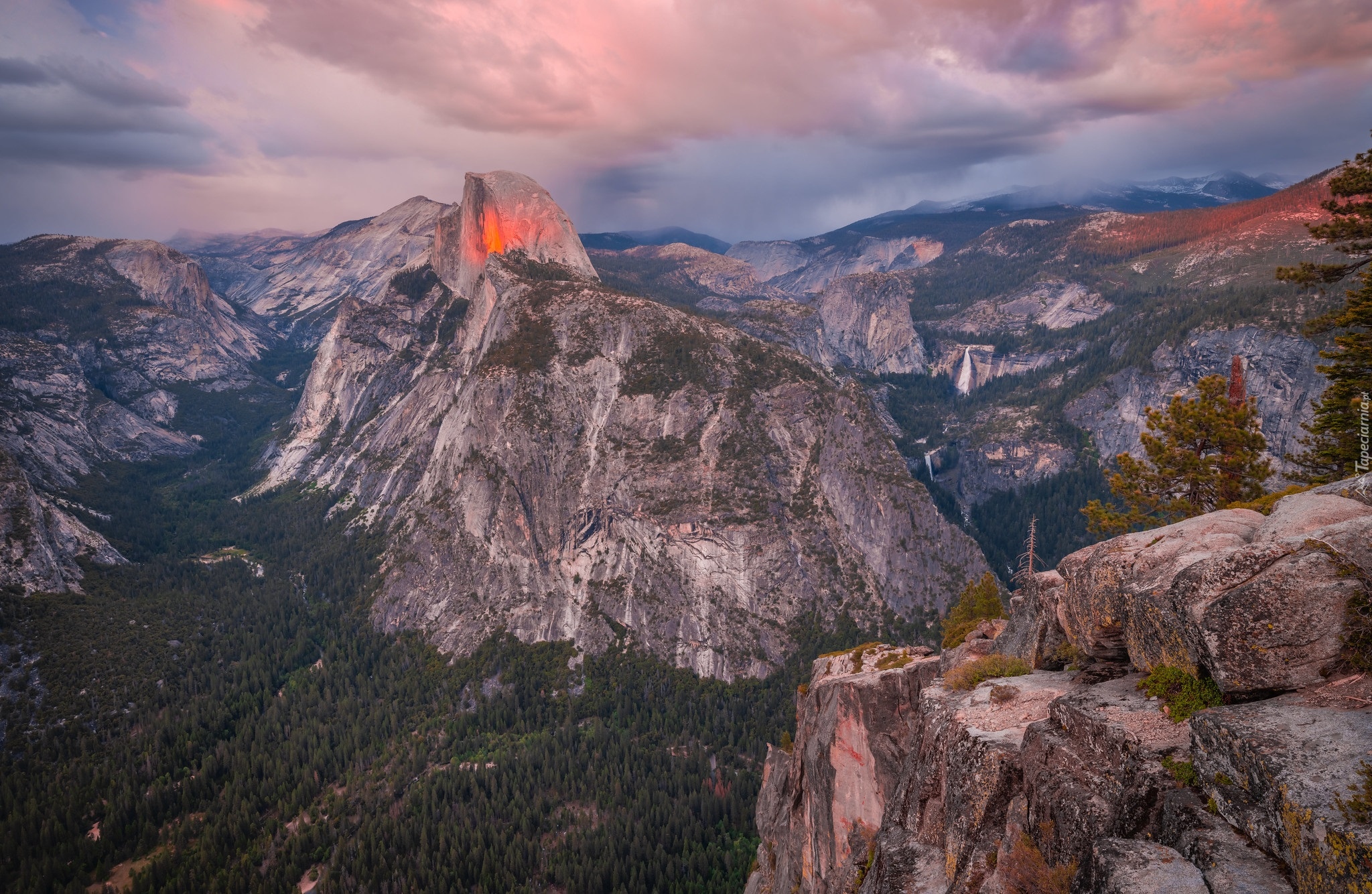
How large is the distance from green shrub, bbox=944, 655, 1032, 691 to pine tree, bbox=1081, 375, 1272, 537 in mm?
14363

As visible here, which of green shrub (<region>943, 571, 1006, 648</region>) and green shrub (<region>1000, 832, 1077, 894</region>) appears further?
green shrub (<region>943, 571, 1006, 648</region>)

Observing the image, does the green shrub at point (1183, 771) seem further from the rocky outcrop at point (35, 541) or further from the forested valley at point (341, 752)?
the rocky outcrop at point (35, 541)

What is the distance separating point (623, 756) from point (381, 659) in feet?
245

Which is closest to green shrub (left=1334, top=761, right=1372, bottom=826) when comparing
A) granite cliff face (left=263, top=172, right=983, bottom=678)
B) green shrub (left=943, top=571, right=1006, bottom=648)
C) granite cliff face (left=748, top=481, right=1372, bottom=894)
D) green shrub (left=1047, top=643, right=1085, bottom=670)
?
granite cliff face (left=748, top=481, right=1372, bottom=894)

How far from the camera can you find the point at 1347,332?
32.4 m

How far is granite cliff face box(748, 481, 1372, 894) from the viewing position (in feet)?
41.5

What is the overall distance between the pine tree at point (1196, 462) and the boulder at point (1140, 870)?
26851mm

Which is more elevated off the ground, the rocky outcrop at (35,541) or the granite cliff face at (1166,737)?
the granite cliff face at (1166,737)

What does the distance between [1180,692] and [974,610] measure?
46.4m

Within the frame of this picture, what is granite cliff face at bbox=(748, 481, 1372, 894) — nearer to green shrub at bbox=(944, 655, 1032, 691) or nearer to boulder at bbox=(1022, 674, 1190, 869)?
boulder at bbox=(1022, 674, 1190, 869)

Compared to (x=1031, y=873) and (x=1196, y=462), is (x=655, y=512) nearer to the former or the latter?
(x=1196, y=462)

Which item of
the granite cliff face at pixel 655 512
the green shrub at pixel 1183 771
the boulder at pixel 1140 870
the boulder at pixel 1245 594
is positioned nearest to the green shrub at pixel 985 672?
the boulder at pixel 1245 594

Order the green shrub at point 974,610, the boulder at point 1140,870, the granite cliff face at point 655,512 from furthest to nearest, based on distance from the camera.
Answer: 1. the granite cliff face at point 655,512
2. the green shrub at point 974,610
3. the boulder at point 1140,870

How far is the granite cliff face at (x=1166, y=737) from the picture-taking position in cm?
1266
